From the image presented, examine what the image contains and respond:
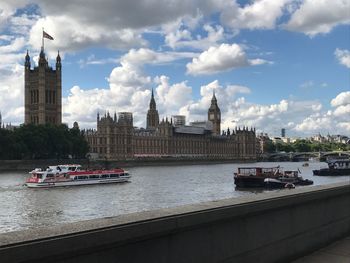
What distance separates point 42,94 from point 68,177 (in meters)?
98.0

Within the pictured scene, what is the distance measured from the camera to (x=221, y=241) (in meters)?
4.97

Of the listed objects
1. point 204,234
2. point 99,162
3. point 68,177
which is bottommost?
point 68,177

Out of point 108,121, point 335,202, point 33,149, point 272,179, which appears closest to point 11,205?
point 272,179

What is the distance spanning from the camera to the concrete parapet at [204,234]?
3555 millimetres

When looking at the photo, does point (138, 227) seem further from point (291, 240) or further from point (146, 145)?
point (146, 145)

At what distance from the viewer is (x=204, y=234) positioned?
15.7 ft

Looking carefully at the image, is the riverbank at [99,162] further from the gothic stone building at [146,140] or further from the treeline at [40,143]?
the gothic stone building at [146,140]

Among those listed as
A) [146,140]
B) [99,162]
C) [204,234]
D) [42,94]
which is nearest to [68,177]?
[204,234]

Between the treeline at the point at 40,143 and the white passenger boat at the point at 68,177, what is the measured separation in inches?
1498

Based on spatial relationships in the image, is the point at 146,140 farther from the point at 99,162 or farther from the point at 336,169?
the point at 336,169

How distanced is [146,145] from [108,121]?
19.3 meters

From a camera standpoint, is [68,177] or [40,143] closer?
[68,177]

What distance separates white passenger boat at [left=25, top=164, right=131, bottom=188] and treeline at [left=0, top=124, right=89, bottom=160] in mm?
38062

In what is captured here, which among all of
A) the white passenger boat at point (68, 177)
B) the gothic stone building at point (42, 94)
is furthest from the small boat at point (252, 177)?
the gothic stone building at point (42, 94)
